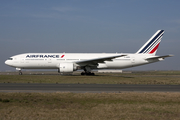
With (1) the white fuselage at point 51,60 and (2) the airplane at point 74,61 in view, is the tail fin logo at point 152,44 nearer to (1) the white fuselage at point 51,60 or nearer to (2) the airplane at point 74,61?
(2) the airplane at point 74,61

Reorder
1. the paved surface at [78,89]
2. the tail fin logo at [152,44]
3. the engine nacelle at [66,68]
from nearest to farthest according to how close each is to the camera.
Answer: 1. the paved surface at [78,89]
2. the engine nacelle at [66,68]
3. the tail fin logo at [152,44]

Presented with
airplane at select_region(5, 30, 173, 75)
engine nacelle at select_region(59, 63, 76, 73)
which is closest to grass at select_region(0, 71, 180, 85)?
engine nacelle at select_region(59, 63, 76, 73)

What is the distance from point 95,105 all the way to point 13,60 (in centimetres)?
3092

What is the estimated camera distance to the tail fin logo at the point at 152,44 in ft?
136

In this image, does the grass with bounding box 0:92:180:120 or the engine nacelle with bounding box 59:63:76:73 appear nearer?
the grass with bounding box 0:92:180:120

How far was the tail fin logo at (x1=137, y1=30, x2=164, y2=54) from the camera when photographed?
41531mm

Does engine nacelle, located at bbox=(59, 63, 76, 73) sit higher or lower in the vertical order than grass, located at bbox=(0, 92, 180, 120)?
higher

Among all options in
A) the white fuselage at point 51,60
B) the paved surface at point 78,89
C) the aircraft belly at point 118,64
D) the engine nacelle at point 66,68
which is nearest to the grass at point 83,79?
the engine nacelle at point 66,68

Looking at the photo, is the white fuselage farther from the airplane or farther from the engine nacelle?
the engine nacelle

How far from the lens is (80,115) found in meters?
9.20

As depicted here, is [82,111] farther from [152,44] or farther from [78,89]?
[152,44]

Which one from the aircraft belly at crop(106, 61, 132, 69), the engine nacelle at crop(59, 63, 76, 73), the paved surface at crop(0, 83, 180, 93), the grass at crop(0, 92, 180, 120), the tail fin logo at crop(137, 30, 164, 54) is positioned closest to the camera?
the grass at crop(0, 92, 180, 120)

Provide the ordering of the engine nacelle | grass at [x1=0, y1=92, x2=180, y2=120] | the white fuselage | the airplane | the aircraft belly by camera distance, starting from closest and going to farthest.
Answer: grass at [x1=0, y1=92, x2=180, y2=120], the engine nacelle, the airplane, the white fuselage, the aircraft belly

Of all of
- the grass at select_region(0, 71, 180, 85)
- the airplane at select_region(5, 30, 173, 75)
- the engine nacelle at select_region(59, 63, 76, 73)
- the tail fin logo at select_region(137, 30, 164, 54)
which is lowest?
the grass at select_region(0, 71, 180, 85)
